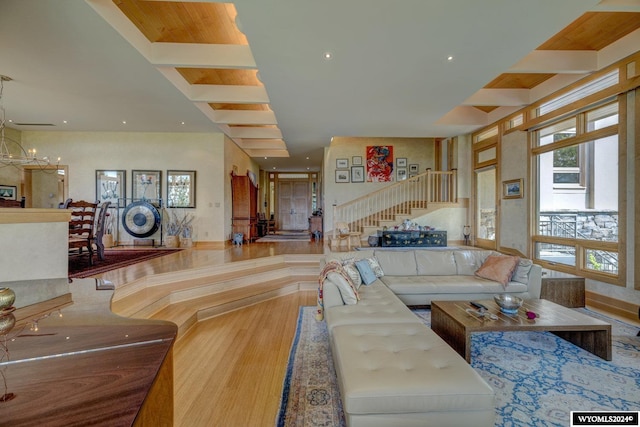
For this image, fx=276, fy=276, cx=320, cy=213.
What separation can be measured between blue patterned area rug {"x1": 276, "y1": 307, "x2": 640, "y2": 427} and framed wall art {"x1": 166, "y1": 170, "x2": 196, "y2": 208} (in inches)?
210

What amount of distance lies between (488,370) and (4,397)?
289 centimetres

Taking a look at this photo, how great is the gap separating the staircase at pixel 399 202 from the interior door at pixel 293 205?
4.78 m

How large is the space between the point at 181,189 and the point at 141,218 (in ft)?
3.71

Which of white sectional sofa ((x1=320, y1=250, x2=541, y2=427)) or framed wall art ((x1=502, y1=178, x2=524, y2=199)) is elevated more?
framed wall art ((x1=502, y1=178, x2=524, y2=199))

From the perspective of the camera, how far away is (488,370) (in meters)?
2.34

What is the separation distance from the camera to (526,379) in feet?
7.23

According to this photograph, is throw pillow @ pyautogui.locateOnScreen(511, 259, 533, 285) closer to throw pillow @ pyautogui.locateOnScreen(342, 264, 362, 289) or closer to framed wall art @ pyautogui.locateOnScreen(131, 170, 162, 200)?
throw pillow @ pyautogui.locateOnScreen(342, 264, 362, 289)

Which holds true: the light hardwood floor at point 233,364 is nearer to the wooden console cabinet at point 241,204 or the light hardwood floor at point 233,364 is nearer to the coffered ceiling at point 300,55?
the coffered ceiling at point 300,55

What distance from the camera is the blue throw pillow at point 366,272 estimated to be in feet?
11.6

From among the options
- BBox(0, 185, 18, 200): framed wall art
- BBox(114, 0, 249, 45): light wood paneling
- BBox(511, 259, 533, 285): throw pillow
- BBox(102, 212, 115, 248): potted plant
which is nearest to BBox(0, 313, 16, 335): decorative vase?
BBox(114, 0, 249, 45): light wood paneling

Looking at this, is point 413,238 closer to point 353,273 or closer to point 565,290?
point 565,290

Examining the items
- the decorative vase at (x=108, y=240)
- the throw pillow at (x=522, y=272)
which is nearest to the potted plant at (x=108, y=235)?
the decorative vase at (x=108, y=240)

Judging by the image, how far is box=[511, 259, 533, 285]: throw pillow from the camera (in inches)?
141

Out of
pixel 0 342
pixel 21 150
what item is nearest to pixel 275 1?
pixel 0 342
